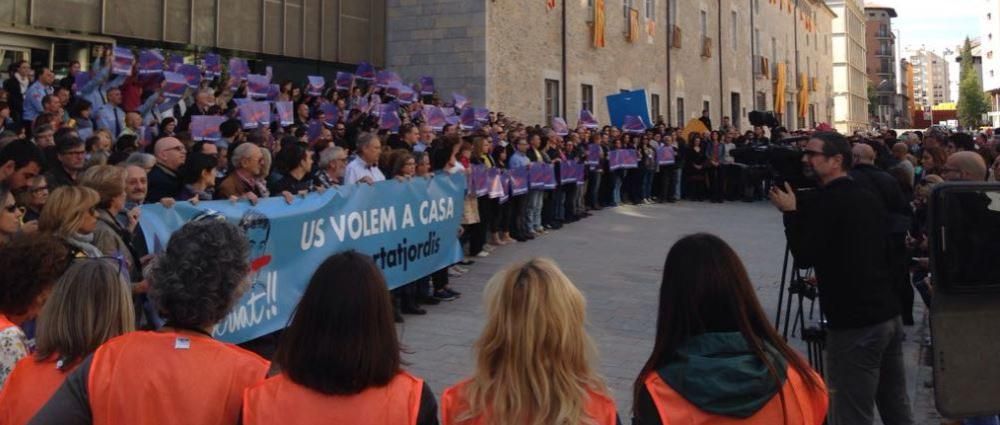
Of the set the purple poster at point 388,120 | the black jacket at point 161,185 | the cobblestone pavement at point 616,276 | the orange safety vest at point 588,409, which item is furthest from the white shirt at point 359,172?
the orange safety vest at point 588,409

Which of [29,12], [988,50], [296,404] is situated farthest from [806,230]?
[988,50]

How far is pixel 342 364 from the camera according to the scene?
7.64 ft

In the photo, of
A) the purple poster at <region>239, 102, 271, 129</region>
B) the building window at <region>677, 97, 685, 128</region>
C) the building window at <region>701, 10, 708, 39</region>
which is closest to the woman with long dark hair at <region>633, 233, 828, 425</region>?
the purple poster at <region>239, 102, 271, 129</region>

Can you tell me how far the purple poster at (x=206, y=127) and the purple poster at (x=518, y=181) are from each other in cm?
431

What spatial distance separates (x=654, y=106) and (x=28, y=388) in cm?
3018

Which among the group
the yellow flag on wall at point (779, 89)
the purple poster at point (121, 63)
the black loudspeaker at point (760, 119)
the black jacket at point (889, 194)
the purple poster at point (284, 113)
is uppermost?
the yellow flag on wall at point (779, 89)

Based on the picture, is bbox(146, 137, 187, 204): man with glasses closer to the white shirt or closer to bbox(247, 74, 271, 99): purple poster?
the white shirt

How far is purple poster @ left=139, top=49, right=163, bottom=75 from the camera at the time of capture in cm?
1217

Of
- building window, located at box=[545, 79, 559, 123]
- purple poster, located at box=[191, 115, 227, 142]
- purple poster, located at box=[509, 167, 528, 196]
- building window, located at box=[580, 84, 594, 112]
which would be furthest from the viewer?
building window, located at box=[580, 84, 594, 112]

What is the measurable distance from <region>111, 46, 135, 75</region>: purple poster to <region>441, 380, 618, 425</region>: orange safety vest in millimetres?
10934

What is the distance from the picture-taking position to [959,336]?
357 centimetres

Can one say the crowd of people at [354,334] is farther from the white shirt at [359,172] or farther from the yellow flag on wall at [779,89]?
the yellow flag on wall at [779,89]

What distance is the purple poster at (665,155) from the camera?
19.8 m

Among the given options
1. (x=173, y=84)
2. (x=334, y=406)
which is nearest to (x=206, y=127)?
(x=173, y=84)
